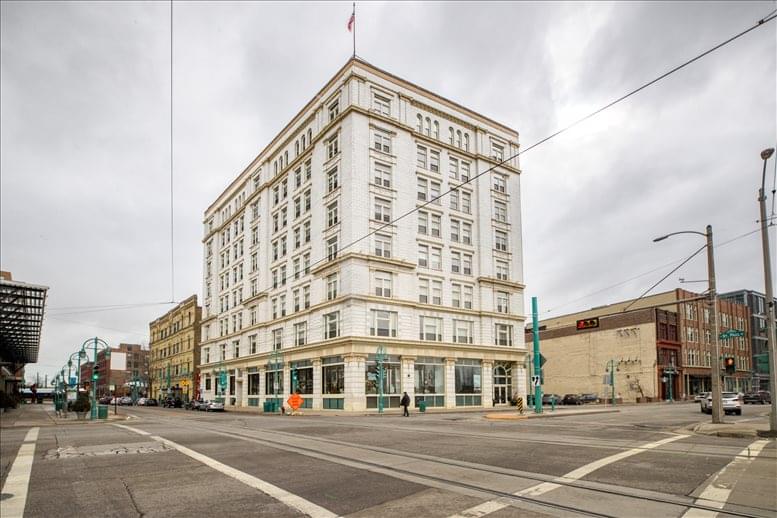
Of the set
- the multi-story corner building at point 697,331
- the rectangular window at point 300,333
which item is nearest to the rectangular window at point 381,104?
the rectangular window at point 300,333

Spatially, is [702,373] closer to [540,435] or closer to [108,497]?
[540,435]

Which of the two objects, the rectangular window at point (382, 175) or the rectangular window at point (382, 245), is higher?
the rectangular window at point (382, 175)

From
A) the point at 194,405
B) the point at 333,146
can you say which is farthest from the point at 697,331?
the point at 194,405

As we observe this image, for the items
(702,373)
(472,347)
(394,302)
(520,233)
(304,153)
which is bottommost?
(702,373)

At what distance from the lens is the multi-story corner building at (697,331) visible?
7912 centimetres

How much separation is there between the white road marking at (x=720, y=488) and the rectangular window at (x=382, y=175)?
3850 cm

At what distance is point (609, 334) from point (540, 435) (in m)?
64.2

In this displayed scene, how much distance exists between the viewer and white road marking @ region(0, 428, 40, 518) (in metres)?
8.20

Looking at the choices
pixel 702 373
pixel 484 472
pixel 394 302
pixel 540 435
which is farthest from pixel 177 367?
pixel 484 472

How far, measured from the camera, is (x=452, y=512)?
7.70 m

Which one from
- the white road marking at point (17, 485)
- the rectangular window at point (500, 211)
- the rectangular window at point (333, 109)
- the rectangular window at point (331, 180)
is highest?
the rectangular window at point (333, 109)

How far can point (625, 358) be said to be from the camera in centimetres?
7569

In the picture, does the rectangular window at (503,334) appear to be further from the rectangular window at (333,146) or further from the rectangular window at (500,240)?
the rectangular window at (333,146)

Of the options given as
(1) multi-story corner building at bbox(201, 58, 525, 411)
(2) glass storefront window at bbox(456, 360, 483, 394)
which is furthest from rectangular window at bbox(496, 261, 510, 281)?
(2) glass storefront window at bbox(456, 360, 483, 394)
